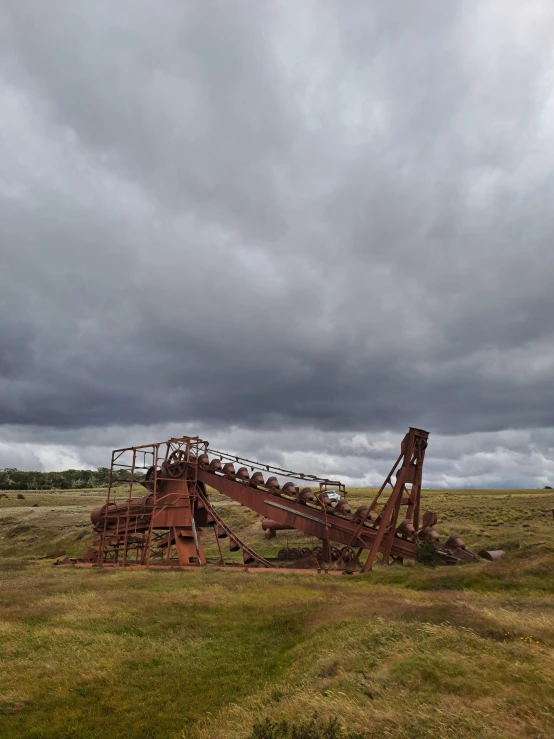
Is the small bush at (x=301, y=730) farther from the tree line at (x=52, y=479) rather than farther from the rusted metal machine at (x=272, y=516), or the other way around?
the tree line at (x=52, y=479)

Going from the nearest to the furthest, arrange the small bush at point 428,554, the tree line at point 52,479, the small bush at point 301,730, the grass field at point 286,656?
the small bush at point 301,730, the grass field at point 286,656, the small bush at point 428,554, the tree line at point 52,479

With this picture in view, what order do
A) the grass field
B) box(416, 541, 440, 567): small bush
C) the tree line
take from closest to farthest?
1. the grass field
2. box(416, 541, 440, 567): small bush
3. the tree line

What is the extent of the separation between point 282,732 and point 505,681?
10.9ft

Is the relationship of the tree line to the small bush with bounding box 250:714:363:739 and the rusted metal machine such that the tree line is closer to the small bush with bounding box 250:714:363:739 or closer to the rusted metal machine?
the rusted metal machine

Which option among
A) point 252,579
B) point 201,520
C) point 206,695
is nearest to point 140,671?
point 206,695

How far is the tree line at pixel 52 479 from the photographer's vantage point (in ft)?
411

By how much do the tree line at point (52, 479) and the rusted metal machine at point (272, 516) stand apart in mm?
98728

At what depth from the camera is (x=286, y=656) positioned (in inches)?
430

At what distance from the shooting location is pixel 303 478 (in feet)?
80.5

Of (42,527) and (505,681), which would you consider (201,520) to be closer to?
(505,681)

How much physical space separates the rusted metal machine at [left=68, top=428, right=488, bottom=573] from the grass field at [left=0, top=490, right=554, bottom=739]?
3.11m

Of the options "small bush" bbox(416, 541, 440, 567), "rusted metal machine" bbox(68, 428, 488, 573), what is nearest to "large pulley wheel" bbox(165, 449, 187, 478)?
"rusted metal machine" bbox(68, 428, 488, 573)

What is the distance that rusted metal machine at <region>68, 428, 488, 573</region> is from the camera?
22484 mm

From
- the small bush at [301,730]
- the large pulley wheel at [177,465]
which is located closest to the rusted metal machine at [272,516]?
the large pulley wheel at [177,465]
